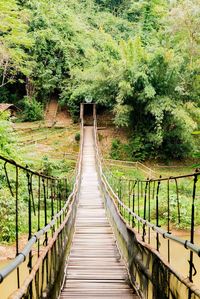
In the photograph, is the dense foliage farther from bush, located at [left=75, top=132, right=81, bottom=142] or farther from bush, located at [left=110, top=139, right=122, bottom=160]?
bush, located at [left=75, top=132, right=81, bottom=142]

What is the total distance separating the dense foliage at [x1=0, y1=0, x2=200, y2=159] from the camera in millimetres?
17688

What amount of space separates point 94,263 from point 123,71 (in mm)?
14276

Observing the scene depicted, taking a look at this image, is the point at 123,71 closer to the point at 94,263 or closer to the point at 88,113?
the point at 88,113

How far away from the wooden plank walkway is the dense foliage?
22.6 feet

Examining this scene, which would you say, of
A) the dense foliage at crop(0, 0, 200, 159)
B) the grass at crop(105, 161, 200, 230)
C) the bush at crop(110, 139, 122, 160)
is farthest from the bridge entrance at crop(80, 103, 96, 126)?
the grass at crop(105, 161, 200, 230)

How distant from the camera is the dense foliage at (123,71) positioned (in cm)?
1769

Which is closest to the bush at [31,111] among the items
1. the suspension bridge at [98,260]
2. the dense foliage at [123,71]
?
the dense foliage at [123,71]

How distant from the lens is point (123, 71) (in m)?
18.4

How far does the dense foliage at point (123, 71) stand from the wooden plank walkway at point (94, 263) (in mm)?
6884

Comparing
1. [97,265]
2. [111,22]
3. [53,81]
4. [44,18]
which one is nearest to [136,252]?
[97,265]

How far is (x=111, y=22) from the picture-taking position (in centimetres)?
3069

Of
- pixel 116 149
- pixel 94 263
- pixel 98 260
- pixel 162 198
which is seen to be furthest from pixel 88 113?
pixel 94 263

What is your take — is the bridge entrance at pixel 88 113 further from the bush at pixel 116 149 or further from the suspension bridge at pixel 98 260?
the suspension bridge at pixel 98 260

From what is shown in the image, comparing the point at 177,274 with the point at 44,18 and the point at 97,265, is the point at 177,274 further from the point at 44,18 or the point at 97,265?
the point at 44,18
